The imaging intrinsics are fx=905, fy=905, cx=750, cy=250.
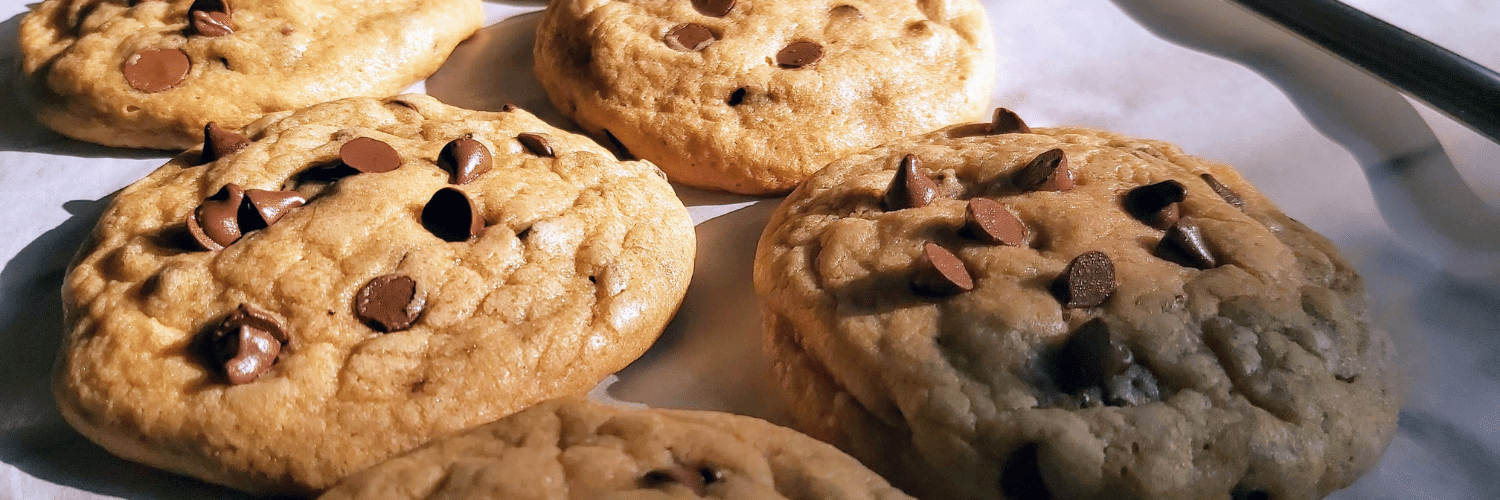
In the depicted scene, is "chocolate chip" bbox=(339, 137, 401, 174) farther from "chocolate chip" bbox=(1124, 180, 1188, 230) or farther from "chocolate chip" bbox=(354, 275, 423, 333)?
"chocolate chip" bbox=(1124, 180, 1188, 230)

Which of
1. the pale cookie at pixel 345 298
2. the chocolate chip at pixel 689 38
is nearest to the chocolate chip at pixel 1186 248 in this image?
the pale cookie at pixel 345 298

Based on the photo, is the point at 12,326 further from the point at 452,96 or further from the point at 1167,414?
the point at 1167,414

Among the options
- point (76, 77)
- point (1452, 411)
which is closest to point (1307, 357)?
point (1452, 411)

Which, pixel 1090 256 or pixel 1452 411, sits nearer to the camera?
pixel 1090 256

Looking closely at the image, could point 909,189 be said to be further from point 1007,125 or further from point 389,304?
point 389,304

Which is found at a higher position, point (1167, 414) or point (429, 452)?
point (1167, 414)

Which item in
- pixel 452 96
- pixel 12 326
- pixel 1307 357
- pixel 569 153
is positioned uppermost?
pixel 1307 357

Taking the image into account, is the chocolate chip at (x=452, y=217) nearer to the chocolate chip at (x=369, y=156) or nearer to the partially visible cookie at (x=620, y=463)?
the chocolate chip at (x=369, y=156)

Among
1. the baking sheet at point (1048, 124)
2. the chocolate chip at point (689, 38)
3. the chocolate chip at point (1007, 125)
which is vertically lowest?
the baking sheet at point (1048, 124)
